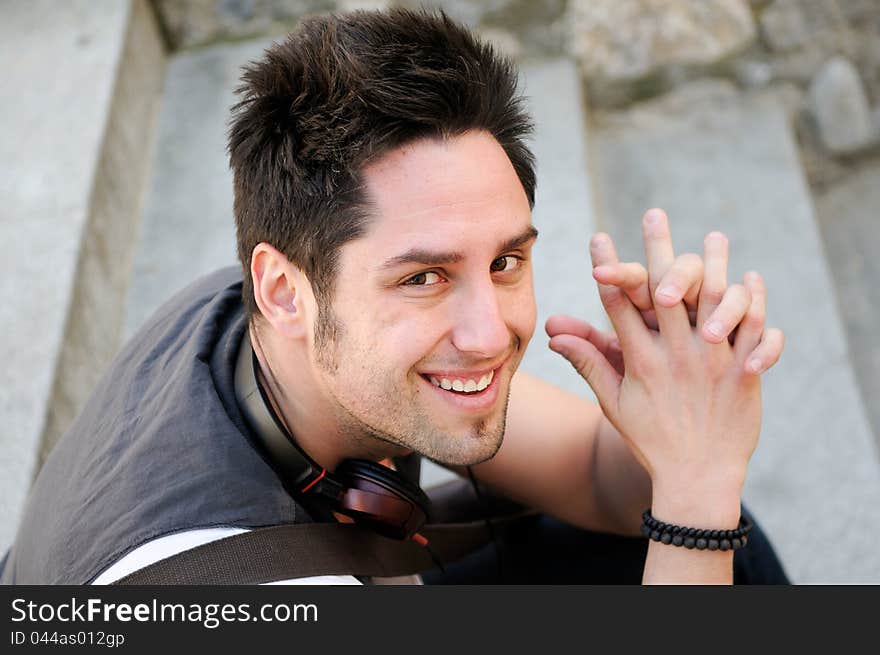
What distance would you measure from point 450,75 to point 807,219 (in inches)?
82.7

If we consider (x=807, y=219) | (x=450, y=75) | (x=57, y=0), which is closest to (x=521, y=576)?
(x=450, y=75)

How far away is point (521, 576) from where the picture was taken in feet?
6.59

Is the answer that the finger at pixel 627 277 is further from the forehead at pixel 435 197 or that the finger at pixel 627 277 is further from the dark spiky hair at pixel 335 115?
the dark spiky hair at pixel 335 115

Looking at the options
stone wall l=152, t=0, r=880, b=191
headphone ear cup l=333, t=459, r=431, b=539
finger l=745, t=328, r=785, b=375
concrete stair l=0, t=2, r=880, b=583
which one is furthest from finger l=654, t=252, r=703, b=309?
stone wall l=152, t=0, r=880, b=191

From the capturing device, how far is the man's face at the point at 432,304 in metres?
1.47

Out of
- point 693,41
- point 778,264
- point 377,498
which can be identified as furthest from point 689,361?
point 693,41

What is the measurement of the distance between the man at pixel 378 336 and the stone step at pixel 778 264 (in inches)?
41.2

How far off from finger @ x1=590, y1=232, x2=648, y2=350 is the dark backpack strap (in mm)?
543

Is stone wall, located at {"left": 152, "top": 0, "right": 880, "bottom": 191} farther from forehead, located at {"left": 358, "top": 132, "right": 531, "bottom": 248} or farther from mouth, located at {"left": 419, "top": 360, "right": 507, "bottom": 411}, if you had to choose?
mouth, located at {"left": 419, "top": 360, "right": 507, "bottom": 411}

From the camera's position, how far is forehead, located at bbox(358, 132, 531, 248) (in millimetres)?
1471

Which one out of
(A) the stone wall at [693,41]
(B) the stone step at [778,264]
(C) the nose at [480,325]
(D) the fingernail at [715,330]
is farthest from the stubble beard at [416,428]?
(A) the stone wall at [693,41]

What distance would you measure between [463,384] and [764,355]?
50 cm

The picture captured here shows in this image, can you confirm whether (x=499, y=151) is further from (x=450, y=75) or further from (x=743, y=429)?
(x=743, y=429)

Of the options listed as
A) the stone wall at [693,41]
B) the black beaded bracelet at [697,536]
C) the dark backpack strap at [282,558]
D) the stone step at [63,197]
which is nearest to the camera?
the dark backpack strap at [282,558]
